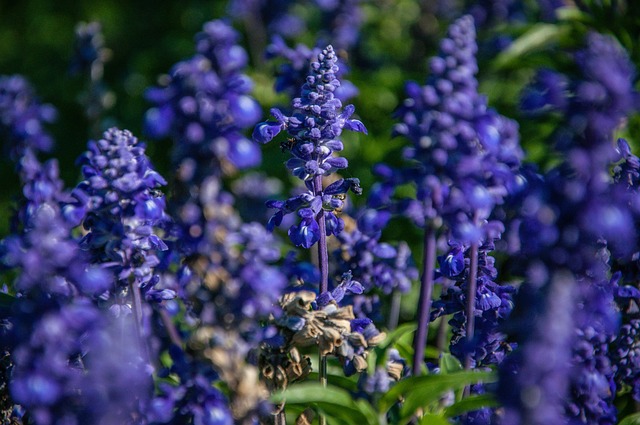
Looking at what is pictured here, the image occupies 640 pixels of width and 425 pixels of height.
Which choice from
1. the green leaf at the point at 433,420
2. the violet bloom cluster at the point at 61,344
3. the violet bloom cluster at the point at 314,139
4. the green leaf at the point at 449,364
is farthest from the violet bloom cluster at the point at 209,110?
the green leaf at the point at 449,364

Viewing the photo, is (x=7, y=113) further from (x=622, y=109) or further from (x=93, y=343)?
(x=622, y=109)

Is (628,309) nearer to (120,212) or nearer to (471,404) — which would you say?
(471,404)

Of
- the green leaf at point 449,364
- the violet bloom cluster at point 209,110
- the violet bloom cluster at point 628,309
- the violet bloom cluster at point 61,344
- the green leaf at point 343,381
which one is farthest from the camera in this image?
the green leaf at point 343,381

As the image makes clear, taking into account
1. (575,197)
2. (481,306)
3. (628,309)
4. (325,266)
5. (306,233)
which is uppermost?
(575,197)

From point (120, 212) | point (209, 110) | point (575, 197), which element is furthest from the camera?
point (120, 212)

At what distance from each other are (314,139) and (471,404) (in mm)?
1214

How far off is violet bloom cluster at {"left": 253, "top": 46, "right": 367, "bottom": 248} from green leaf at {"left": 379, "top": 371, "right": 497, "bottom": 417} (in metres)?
0.72

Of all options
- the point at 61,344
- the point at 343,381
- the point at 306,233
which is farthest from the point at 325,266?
the point at 61,344

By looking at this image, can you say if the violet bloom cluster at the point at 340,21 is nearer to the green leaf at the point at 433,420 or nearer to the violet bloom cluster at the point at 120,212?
the violet bloom cluster at the point at 120,212

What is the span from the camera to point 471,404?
9.09 ft

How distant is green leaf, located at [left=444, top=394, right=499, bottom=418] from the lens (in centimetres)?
266

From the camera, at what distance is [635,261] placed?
11.3ft

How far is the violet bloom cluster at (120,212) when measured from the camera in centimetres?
289

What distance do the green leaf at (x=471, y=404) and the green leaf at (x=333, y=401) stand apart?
0.34 meters
